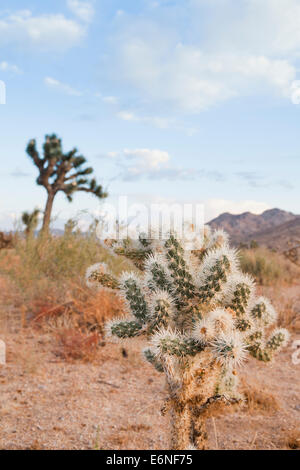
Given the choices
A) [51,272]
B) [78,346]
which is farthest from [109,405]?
[51,272]

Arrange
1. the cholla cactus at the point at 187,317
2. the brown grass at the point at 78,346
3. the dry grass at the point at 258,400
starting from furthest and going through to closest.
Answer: the brown grass at the point at 78,346, the dry grass at the point at 258,400, the cholla cactus at the point at 187,317

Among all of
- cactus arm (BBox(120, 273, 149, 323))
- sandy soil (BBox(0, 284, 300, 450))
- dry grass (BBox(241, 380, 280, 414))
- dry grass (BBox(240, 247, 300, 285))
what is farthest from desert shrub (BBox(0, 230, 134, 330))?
dry grass (BBox(240, 247, 300, 285))

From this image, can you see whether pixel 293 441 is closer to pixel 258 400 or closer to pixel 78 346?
pixel 258 400

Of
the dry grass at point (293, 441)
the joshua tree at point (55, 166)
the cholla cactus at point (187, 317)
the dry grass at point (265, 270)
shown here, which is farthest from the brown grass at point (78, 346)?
the joshua tree at point (55, 166)

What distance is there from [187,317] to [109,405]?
5.98 ft

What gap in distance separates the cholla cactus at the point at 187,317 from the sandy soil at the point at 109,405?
17.9 inches

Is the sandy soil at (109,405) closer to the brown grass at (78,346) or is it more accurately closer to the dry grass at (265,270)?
the brown grass at (78,346)

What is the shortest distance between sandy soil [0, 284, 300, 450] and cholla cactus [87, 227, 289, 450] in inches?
17.9

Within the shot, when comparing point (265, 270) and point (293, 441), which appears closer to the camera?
point (293, 441)

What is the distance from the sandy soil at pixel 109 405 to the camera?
3.15 metres

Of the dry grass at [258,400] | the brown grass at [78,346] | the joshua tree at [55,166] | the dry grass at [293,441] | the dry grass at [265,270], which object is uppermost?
the joshua tree at [55,166]

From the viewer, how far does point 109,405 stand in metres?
3.71

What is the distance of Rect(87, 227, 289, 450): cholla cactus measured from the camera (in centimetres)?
201

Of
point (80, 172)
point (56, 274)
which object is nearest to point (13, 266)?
point (56, 274)
